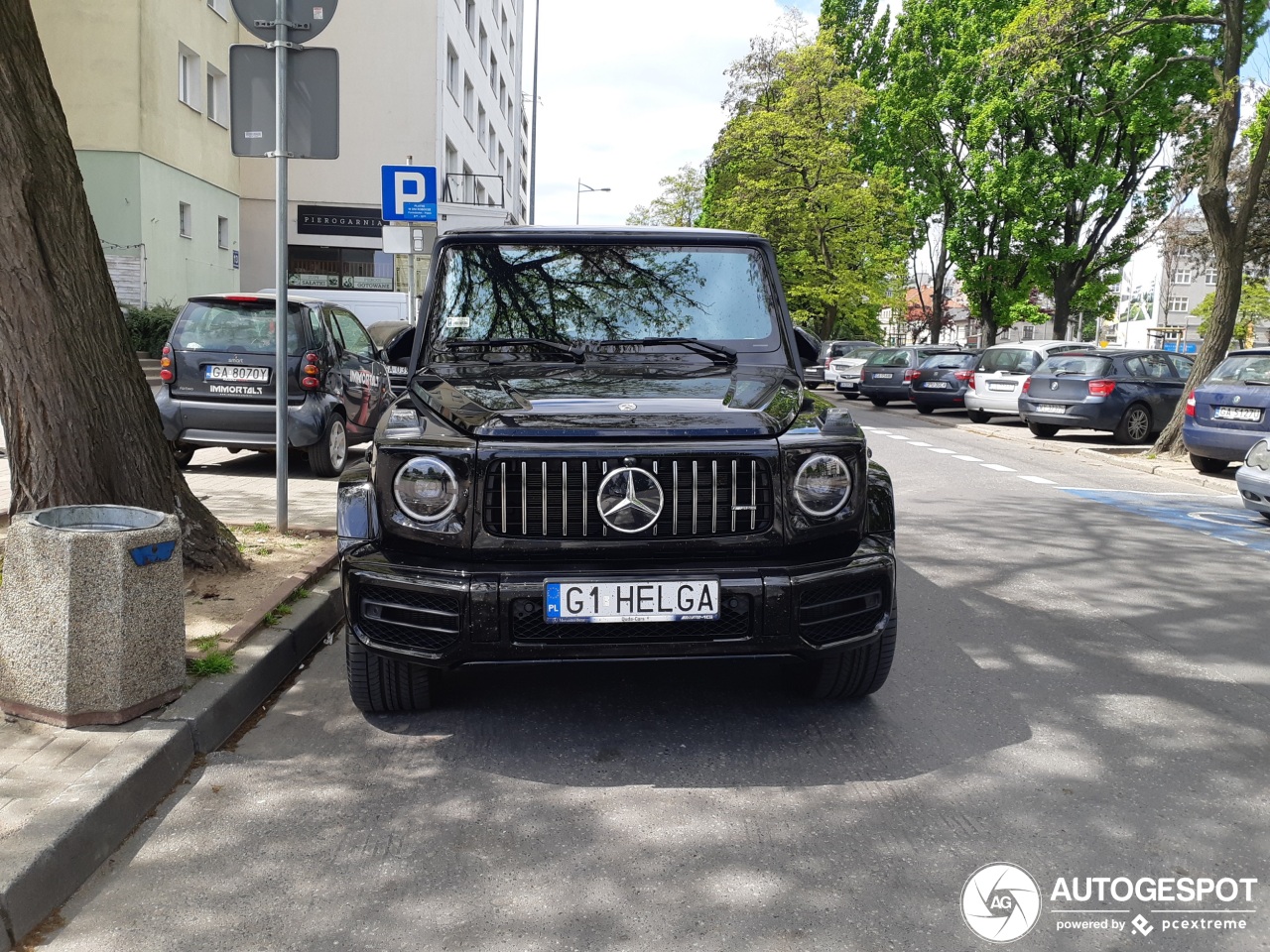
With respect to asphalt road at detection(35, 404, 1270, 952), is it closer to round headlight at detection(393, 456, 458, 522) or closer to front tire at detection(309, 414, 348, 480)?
round headlight at detection(393, 456, 458, 522)

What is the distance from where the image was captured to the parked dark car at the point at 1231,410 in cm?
1248

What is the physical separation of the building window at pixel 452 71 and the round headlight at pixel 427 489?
1355 inches

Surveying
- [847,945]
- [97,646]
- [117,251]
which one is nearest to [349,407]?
[97,646]

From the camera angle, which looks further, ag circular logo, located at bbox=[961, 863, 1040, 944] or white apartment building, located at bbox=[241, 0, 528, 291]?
white apartment building, located at bbox=[241, 0, 528, 291]

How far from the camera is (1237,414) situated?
1266cm

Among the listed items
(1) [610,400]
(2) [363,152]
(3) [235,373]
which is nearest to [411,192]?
(3) [235,373]

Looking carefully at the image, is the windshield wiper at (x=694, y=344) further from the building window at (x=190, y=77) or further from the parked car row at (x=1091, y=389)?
the building window at (x=190, y=77)

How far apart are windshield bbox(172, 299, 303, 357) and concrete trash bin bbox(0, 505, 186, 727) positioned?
6545 mm

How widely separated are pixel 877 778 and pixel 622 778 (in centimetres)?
81

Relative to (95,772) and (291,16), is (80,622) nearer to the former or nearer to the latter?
(95,772)

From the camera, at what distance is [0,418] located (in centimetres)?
521

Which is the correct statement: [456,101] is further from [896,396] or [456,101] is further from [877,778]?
[877,778]

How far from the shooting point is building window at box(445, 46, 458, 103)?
36.2 meters

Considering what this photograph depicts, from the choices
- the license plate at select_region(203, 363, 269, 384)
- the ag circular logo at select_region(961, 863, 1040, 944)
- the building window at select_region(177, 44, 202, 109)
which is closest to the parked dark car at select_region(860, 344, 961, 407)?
the building window at select_region(177, 44, 202, 109)
